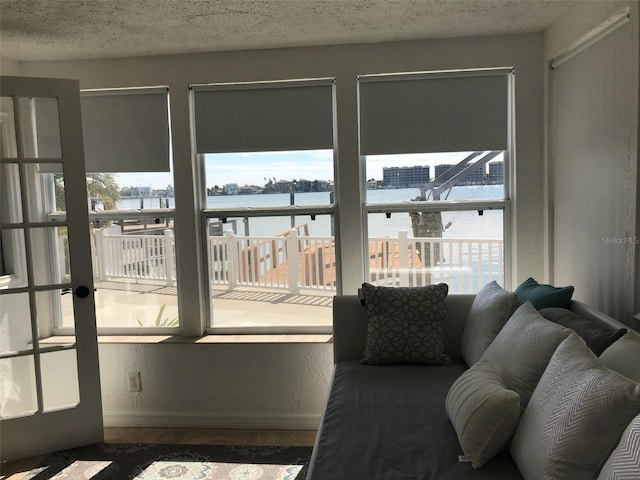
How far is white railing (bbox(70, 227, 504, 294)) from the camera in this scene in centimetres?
326

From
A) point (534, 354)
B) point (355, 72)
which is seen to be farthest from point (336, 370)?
point (355, 72)

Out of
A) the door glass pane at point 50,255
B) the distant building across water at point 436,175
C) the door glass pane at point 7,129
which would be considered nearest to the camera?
the door glass pane at point 7,129

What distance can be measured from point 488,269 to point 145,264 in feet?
7.29

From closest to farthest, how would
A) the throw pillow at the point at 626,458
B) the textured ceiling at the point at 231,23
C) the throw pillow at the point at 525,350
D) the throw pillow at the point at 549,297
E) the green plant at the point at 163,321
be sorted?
the throw pillow at the point at 626,458 → the throw pillow at the point at 525,350 → the throw pillow at the point at 549,297 → the textured ceiling at the point at 231,23 → the green plant at the point at 163,321

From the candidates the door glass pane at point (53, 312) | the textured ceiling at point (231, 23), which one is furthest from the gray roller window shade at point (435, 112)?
the door glass pane at point (53, 312)

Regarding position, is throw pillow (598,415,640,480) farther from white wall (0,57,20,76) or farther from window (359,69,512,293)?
white wall (0,57,20,76)

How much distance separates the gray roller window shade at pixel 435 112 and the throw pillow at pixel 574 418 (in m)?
1.80

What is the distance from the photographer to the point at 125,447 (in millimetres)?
3006

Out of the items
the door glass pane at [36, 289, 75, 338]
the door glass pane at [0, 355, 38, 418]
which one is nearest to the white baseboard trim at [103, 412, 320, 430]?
the door glass pane at [0, 355, 38, 418]

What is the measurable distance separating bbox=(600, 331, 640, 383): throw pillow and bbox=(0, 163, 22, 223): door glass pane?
2.96 metres

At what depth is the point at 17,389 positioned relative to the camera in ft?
9.67

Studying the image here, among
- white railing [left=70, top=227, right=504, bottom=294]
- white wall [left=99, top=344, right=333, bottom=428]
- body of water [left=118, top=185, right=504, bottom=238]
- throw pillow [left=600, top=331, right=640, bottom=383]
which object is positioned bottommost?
white wall [left=99, top=344, right=333, bottom=428]

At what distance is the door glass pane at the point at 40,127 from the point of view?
2881mm

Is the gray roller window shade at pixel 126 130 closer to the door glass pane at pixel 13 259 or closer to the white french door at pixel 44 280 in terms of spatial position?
the white french door at pixel 44 280
